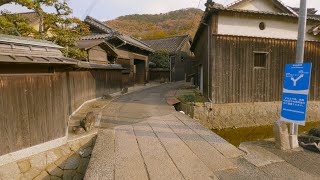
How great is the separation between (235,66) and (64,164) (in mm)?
9914

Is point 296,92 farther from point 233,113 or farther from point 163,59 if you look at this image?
point 163,59

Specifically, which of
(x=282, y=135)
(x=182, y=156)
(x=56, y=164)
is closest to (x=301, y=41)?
(x=282, y=135)

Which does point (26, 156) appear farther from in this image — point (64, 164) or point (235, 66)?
point (235, 66)

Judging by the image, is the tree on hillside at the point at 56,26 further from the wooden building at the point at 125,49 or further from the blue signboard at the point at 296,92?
the blue signboard at the point at 296,92

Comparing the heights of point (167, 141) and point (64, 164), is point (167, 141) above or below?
above

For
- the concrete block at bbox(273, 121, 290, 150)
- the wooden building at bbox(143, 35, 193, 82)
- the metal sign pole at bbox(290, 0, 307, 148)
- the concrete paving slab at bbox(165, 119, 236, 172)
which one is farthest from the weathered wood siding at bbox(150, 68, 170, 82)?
the concrete block at bbox(273, 121, 290, 150)

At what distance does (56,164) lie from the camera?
644cm

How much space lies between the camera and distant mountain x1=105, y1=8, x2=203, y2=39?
5828 centimetres

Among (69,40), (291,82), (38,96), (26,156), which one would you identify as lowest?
(26,156)

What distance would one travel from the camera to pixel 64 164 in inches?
260

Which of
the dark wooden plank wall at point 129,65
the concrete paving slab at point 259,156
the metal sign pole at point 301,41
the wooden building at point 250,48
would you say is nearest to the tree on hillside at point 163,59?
the dark wooden plank wall at point 129,65

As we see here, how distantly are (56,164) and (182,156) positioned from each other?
3967mm

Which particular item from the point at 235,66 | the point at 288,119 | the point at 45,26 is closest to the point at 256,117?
the point at 235,66

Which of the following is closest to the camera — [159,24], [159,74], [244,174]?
[244,174]
